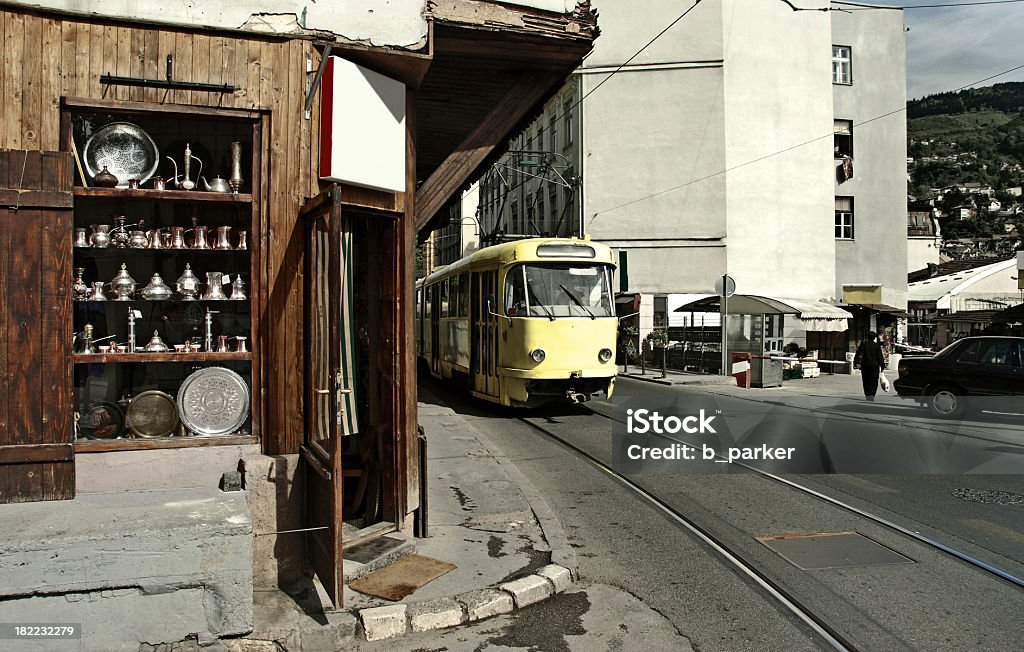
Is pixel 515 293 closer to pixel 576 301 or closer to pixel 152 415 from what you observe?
pixel 576 301

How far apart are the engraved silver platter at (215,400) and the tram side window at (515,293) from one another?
26.6 feet

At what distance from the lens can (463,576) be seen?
18.5 ft

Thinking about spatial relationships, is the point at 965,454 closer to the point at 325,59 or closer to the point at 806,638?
the point at 806,638

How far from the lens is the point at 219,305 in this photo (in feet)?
19.4

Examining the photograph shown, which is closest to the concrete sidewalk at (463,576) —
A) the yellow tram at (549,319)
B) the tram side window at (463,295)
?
the yellow tram at (549,319)

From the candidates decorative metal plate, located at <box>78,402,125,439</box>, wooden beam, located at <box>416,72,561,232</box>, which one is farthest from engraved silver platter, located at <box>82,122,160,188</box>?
wooden beam, located at <box>416,72,561,232</box>

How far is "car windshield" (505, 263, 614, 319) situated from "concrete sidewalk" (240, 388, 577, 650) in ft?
15.8

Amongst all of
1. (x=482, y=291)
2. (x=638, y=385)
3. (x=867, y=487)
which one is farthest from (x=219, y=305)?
(x=638, y=385)

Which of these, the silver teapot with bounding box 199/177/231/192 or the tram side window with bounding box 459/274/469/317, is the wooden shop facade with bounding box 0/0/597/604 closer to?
the silver teapot with bounding box 199/177/231/192

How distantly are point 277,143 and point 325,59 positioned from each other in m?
0.68

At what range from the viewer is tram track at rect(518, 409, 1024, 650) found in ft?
15.7

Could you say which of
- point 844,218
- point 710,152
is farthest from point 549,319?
point 844,218

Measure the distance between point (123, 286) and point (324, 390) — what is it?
6.04 feet

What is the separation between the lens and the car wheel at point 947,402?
14934 mm
